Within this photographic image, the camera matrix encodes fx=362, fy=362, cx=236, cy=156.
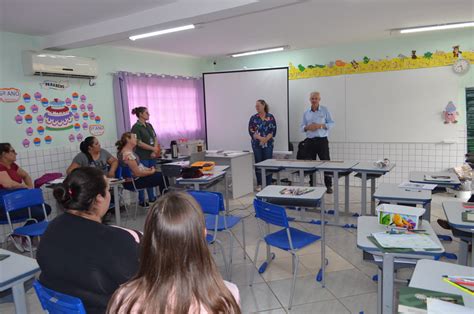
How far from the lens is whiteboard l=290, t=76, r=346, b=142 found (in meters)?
6.64

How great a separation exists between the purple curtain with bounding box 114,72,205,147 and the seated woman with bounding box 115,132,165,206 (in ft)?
3.47

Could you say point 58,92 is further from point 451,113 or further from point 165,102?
point 451,113

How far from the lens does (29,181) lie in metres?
4.45

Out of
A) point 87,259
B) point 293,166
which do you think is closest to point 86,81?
point 293,166

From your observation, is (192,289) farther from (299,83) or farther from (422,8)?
(299,83)

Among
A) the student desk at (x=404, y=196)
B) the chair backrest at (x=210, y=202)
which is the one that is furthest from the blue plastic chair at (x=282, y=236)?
the student desk at (x=404, y=196)

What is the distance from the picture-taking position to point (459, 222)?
2291 mm

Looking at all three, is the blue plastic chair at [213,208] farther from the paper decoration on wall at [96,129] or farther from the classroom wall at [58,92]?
the paper decoration on wall at [96,129]

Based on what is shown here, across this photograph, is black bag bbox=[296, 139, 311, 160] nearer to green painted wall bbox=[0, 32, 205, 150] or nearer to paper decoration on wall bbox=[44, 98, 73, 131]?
green painted wall bbox=[0, 32, 205, 150]

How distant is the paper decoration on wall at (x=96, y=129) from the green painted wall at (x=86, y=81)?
0.07m

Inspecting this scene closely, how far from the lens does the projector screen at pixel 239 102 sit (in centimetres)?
666

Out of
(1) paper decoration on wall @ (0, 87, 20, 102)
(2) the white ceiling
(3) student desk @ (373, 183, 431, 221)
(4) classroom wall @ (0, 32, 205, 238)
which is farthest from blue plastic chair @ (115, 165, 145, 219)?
(3) student desk @ (373, 183, 431, 221)

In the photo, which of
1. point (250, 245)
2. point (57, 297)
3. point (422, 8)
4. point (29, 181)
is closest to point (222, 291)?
point (57, 297)

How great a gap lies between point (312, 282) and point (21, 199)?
302cm
